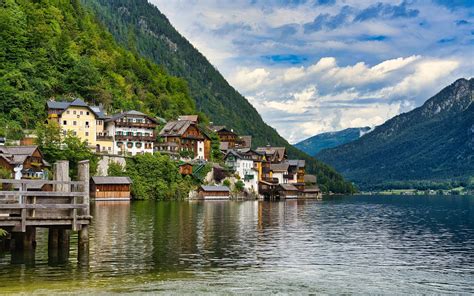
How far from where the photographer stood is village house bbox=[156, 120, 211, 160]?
155375 millimetres

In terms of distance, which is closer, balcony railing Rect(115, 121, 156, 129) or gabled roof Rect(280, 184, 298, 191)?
balcony railing Rect(115, 121, 156, 129)

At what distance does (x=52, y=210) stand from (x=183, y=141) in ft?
411

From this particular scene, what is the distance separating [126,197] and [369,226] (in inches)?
2545

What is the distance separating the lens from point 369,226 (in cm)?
6944

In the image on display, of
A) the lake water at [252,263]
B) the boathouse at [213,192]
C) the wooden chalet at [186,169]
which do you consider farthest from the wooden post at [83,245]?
the wooden chalet at [186,169]

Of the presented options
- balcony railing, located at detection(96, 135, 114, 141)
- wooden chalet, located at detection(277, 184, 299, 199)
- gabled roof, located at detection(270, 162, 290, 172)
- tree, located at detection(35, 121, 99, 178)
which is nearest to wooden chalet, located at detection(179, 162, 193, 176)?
balcony railing, located at detection(96, 135, 114, 141)

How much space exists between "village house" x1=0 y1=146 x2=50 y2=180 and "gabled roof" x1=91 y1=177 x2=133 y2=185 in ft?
39.4

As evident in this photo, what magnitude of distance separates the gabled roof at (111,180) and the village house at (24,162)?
12.0 metres

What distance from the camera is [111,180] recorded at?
122m

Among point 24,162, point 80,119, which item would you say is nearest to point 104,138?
point 80,119

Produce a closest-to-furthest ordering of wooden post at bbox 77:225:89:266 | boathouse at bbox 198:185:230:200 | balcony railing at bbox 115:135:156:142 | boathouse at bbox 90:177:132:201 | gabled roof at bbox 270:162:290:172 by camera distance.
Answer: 1. wooden post at bbox 77:225:89:266
2. boathouse at bbox 90:177:132:201
3. balcony railing at bbox 115:135:156:142
4. boathouse at bbox 198:185:230:200
5. gabled roof at bbox 270:162:290:172

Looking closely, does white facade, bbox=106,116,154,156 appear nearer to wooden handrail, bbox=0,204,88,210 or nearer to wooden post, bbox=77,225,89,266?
wooden post, bbox=77,225,89,266

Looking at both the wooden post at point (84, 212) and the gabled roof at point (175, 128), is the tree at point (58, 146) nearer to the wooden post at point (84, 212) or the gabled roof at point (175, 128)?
the gabled roof at point (175, 128)

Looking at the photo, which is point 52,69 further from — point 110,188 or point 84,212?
point 84,212
